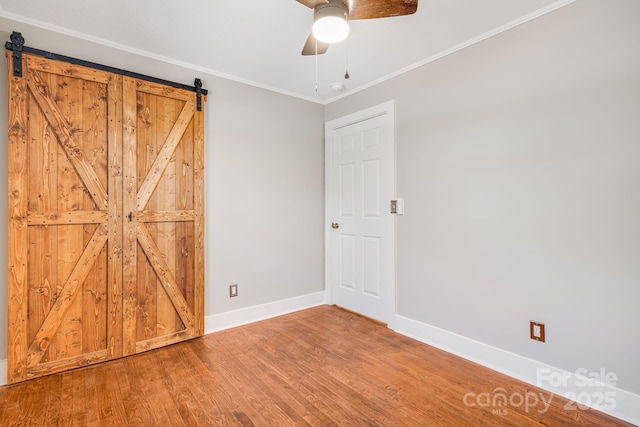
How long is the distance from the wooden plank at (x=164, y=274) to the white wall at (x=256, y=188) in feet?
0.72

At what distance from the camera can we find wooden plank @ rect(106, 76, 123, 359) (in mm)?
2449

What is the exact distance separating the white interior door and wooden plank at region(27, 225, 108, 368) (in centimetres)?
232

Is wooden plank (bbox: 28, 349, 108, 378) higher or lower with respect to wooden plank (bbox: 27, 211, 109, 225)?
lower

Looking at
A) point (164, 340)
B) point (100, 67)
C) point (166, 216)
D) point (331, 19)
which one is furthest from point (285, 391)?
point (100, 67)

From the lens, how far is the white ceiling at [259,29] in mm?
2043

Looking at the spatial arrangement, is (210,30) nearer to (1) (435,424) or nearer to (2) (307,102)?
(2) (307,102)

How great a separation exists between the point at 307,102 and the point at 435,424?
3285 millimetres

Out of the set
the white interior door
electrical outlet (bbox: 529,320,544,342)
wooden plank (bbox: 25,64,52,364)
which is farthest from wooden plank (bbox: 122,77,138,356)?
electrical outlet (bbox: 529,320,544,342)

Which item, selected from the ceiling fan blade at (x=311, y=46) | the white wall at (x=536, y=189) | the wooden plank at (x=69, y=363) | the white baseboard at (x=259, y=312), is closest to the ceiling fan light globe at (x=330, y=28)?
the ceiling fan blade at (x=311, y=46)

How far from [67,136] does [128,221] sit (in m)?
0.73

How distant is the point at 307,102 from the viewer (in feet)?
12.3

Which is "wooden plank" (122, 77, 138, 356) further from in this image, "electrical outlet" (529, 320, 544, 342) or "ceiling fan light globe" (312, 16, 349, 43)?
"electrical outlet" (529, 320, 544, 342)

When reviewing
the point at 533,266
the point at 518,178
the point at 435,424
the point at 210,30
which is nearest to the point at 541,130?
the point at 518,178

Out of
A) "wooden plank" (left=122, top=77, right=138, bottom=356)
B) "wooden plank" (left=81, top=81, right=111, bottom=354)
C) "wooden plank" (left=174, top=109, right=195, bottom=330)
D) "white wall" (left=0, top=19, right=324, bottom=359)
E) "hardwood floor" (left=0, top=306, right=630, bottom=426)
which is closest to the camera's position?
"hardwood floor" (left=0, top=306, right=630, bottom=426)
